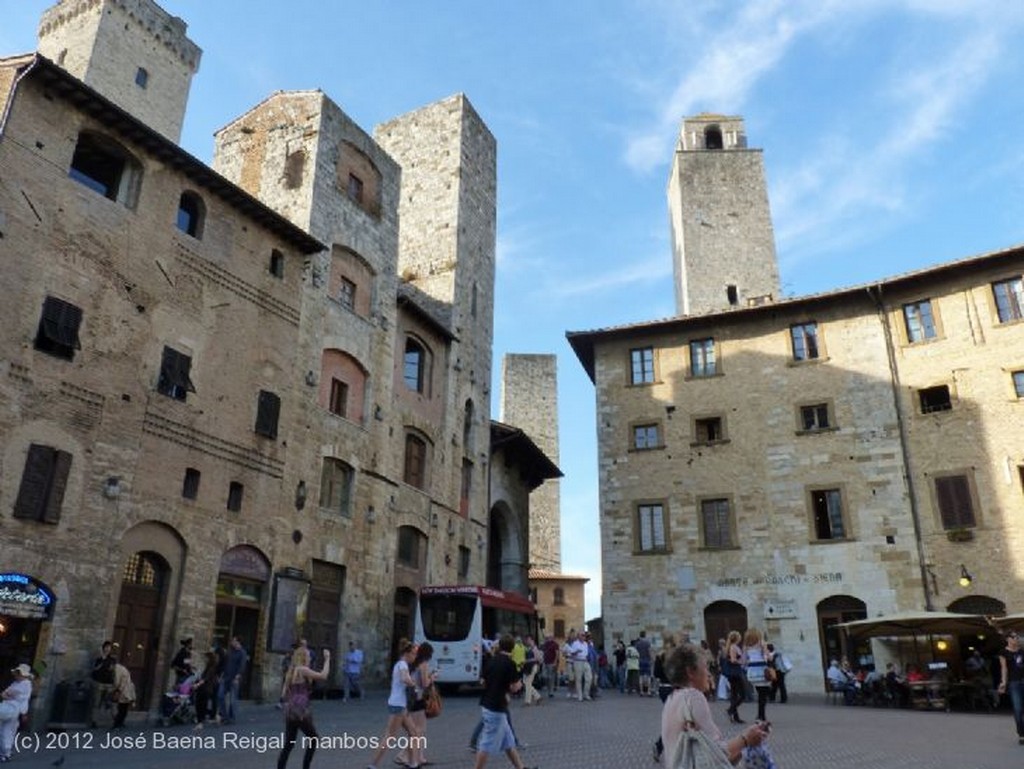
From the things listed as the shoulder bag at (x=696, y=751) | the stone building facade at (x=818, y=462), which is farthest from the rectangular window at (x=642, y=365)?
the shoulder bag at (x=696, y=751)

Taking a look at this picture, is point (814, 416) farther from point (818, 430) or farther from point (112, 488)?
point (112, 488)

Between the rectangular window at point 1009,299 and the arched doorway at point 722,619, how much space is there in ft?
37.4

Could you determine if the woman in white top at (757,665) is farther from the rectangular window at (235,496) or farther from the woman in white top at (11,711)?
the rectangular window at (235,496)

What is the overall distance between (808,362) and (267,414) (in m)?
17.0

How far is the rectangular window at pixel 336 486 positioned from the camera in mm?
20297

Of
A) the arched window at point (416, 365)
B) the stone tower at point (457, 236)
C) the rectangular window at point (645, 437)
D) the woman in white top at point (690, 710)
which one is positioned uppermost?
the stone tower at point (457, 236)

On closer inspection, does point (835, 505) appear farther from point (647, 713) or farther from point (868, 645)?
point (647, 713)

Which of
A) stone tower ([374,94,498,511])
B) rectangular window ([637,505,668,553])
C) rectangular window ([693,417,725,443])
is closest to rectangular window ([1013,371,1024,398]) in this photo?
rectangular window ([693,417,725,443])

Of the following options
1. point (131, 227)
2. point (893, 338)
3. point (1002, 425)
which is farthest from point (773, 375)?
point (131, 227)

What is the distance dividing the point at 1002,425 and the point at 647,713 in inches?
552

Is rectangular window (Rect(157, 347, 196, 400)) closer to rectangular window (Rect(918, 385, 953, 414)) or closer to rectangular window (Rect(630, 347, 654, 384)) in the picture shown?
rectangular window (Rect(630, 347, 654, 384))

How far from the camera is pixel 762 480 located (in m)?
25.5

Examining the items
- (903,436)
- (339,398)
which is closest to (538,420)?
(903,436)

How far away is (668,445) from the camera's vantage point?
2695 centimetres
